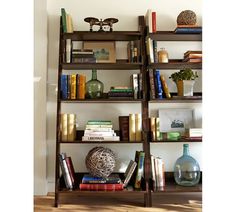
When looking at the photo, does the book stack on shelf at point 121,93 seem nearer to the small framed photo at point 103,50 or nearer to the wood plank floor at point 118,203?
the small framed photo at point 103,50

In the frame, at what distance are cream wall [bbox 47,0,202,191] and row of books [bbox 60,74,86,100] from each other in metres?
0.33

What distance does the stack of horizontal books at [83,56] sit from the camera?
3.48 meters

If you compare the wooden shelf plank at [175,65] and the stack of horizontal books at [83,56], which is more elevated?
the stack of horizontal books at [83,56]

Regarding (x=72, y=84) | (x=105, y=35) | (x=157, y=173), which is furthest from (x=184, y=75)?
(x=72, y=84)

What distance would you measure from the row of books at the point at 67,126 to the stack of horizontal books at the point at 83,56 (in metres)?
0.51

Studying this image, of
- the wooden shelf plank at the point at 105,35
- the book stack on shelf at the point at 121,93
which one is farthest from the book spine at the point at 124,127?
the wooden shelf plank at the point at 105,35

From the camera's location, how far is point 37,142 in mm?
3686

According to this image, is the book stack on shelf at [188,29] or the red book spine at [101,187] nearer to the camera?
the red book spine at [101,187]

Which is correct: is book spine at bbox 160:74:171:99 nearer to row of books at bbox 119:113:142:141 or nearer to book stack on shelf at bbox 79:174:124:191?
row of books at bbox 119:113:142:141

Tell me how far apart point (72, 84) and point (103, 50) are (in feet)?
1.73

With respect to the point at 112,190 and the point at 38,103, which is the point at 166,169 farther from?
the point at 38,103
